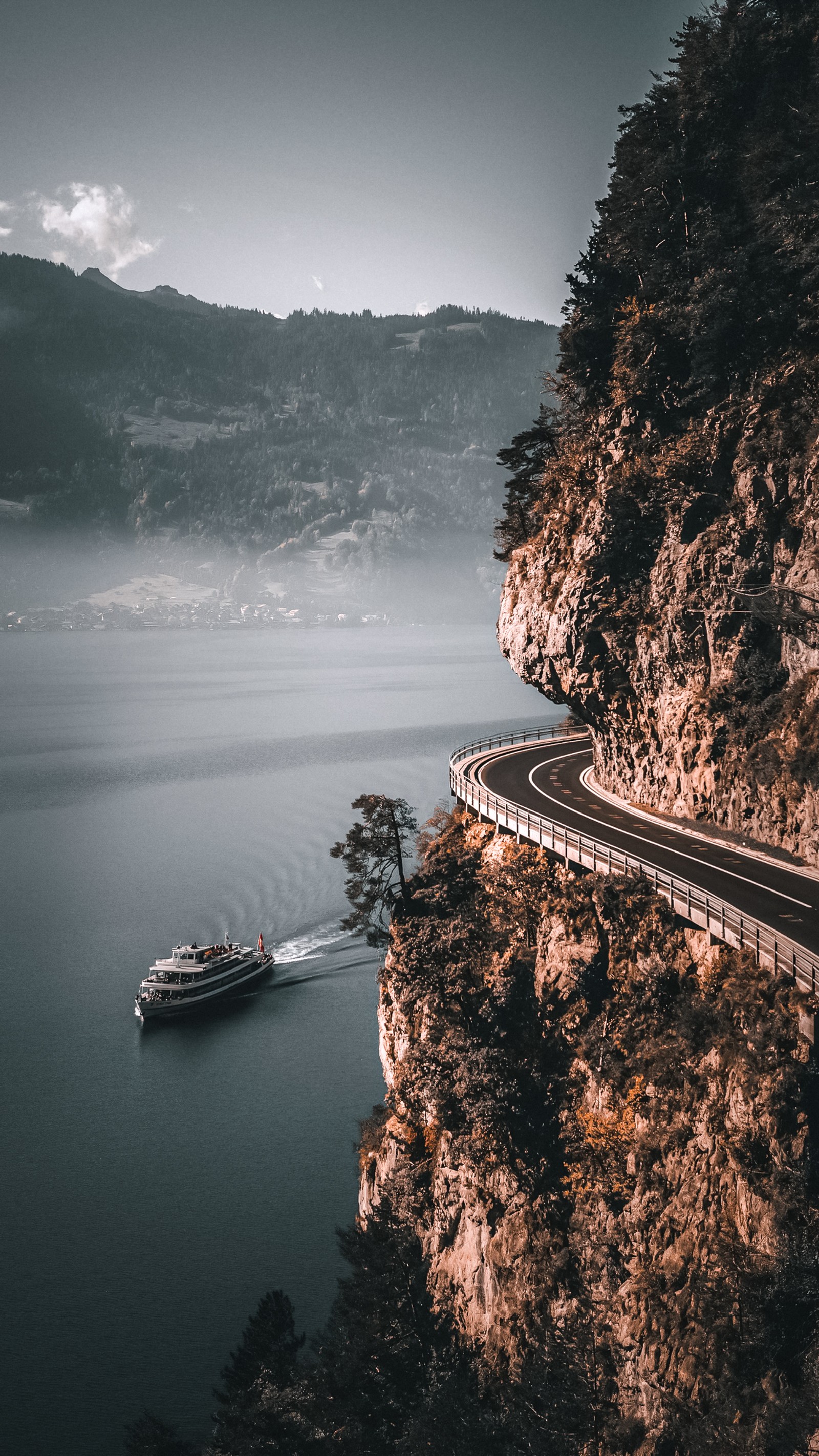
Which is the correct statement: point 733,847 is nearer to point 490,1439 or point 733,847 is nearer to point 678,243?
point 490,1439

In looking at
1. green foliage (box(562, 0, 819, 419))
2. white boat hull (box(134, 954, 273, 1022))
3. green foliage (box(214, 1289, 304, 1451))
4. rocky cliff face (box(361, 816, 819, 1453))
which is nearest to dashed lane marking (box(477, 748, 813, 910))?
rocky cliff face (box(361, 816, 819, 1453))

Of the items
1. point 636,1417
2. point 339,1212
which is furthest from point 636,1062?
point 339,1212

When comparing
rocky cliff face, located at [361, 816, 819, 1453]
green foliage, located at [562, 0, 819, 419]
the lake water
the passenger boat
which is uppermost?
green foliage, located at [562, 0, 819, 419]

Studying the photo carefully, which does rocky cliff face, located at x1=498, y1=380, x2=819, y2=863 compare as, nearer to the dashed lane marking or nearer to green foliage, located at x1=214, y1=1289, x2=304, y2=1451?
the dashed lane marking

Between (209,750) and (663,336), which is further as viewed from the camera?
(209,750)

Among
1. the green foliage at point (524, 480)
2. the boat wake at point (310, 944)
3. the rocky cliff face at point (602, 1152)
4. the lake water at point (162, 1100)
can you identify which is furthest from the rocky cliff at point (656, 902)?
the boat wake at point (310, 944)

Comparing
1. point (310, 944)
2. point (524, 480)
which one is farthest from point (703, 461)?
point (310, 944)

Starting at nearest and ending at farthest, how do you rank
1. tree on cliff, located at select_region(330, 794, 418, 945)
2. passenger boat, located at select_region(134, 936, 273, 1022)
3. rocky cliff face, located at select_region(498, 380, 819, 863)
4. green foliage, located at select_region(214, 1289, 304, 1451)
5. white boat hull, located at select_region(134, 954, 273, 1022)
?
green foliage, located at select_region(214, 1289, 304, 1451) < rocky cliff face, located at select_region(498, 380, 819, 863) < tree on cliff, located at select_region(330, 794, 418, 945) < white boat hull, located at select_region(134, 954, 273, 1022) < passenger boat, located at select_region(134, 936, 273, 1022)
